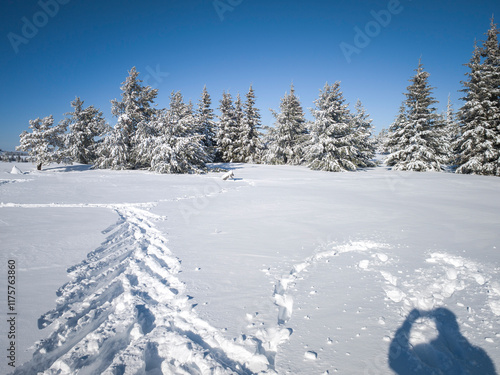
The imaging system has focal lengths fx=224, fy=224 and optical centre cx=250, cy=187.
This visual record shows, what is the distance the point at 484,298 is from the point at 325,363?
2.11 m

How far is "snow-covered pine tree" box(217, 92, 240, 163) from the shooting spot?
96.0 ft

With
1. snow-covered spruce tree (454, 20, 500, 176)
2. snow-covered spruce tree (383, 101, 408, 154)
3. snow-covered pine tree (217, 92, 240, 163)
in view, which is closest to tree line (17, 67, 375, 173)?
snow-covered spruce tree (383, 101, 408, 154)

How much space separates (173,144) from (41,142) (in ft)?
41.4

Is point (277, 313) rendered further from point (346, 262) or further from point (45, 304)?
point (45, 304)

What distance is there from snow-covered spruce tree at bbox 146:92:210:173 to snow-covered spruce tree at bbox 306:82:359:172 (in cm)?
1047

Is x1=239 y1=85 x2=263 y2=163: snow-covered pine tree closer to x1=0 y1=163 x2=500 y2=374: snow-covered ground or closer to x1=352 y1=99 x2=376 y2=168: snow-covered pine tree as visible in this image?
x1=352 y1=99 x2=376 y2=168: snow-covered pine tree

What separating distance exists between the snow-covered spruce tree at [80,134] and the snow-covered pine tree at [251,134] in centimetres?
1559

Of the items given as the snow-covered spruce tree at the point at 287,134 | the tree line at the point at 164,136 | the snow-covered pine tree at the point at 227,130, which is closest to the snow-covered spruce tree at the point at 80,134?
the tree line at the point at 164,136

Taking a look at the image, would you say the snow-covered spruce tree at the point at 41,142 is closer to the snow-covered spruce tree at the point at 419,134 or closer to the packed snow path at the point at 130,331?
the packed snow path at the point at 130,331

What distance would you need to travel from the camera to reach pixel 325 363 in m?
1.75

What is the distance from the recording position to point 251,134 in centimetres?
2928

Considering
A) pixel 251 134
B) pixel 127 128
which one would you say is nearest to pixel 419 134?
pixel 251 134

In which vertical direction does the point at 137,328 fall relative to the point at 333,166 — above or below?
below

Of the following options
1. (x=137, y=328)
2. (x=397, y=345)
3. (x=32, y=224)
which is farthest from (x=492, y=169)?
(x=32, y=224)
